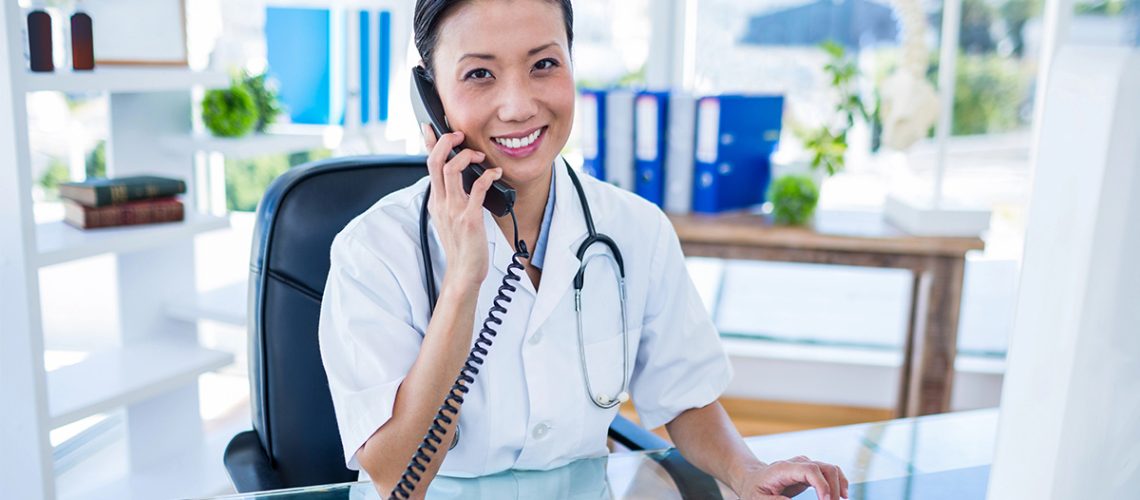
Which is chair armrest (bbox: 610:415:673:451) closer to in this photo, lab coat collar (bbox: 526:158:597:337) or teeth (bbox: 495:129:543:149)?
lab coat collar (bbox: 526:158:597:337)

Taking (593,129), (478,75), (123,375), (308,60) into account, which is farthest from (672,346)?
(308,60)

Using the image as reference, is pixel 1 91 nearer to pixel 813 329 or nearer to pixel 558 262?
pixel 558 262

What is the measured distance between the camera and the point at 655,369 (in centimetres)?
138

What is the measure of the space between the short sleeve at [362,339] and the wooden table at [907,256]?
1.37 meters

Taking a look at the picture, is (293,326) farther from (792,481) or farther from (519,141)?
(792,481)

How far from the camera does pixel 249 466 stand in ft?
4.17

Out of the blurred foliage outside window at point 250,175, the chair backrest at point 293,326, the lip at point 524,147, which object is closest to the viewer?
the lip at point 524,147

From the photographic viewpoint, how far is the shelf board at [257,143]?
220 cm

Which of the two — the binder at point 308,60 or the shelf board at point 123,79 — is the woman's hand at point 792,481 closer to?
the shelf board at point 123,79

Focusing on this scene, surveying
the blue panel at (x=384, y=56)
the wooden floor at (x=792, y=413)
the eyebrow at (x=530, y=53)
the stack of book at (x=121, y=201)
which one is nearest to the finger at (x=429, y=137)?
the eyebrow at (x=530, y=53)

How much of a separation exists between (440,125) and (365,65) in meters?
1.54

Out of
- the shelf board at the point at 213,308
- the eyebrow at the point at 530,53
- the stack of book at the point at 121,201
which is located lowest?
the shelf board at the point at 213,308

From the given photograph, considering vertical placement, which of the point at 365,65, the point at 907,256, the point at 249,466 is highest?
the point at 365,65

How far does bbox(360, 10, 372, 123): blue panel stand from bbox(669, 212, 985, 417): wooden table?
0.91 m
